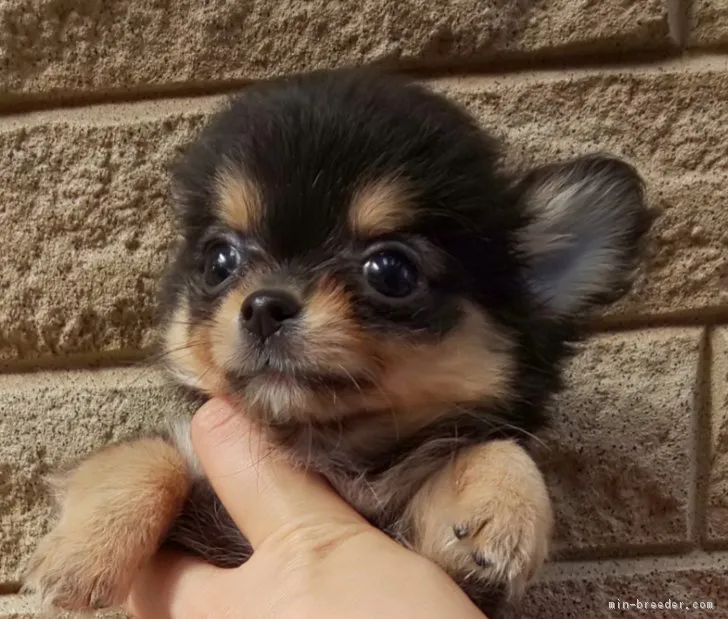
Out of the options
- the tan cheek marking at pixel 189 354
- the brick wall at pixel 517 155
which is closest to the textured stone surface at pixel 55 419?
the brick wall at pixel 517 155

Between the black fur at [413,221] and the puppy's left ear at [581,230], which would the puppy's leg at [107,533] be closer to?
the black fur at [413,221]

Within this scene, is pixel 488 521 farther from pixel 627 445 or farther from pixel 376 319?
pixel 627 445

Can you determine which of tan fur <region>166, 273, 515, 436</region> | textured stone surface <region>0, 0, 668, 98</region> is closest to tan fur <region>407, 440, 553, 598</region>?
tan fur <region>166, 273, 515, 436</region>

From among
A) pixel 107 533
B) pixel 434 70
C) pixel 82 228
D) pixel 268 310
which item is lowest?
pixel 107 533

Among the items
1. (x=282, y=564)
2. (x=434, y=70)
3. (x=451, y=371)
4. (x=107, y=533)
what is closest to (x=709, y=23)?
(x=434, y=70)

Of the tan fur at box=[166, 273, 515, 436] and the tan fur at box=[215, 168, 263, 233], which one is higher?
the tan fur at box=[215, 168, 263, 233]

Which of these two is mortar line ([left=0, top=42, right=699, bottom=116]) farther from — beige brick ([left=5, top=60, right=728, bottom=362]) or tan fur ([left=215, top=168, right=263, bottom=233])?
tan fur ([left=215, top=168, right=263, bottom=233])
